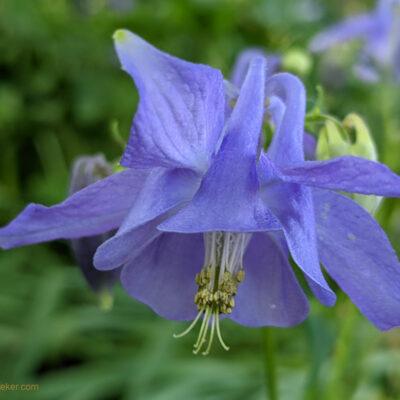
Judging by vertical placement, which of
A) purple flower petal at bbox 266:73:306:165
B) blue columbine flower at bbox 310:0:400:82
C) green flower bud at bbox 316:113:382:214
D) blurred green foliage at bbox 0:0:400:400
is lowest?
blurred green foliage at bbox 0:0:400:400

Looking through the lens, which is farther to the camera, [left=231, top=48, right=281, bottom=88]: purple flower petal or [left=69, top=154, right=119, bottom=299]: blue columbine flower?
[left=231, top=48, right=281, bottom=88]: purple flower petal

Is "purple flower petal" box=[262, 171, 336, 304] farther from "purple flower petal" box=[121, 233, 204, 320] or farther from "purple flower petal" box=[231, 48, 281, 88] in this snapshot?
"purple flower petal" box=[231, 48, 281, 88]

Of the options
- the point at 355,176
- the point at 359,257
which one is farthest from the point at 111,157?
the point at 355,176

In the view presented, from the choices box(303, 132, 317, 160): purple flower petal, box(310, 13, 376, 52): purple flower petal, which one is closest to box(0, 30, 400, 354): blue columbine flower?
box(303, 132, 317, 160): purple flower petal

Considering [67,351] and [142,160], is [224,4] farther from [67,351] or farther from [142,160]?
[142,160]

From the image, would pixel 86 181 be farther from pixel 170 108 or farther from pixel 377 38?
pixel 377 38

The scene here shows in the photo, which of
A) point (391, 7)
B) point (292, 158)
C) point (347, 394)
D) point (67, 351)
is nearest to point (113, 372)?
point (67, 351)

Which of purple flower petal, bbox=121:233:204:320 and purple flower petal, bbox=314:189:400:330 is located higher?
purple flower petal, bbox=314:189:400:330
